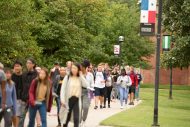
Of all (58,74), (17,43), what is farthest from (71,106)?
(17,43)

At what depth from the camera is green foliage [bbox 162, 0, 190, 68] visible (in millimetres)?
26953

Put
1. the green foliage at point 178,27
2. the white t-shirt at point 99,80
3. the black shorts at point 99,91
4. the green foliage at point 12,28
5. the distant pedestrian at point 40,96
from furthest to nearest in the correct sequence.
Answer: the green foliage at point 178,27
the green foliage at point 12,28
the black shorts at point 99,91
the white t-shirt at point 99,80
the distant pedestrian at point 40,96

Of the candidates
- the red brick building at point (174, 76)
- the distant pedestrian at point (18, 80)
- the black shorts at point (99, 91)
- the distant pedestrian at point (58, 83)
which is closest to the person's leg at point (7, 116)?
the distant pedestrian at point (18, 80)

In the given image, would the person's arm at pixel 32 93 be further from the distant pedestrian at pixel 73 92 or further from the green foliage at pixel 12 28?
the green foliage at pixel 12 28

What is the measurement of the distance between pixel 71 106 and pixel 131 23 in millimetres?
44230

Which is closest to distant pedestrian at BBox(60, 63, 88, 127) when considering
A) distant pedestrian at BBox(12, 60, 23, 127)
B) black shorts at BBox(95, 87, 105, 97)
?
distant pedestrian at BBox(12, 60, 23, 127)

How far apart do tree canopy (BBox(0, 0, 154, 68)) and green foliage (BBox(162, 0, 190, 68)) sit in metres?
7.51

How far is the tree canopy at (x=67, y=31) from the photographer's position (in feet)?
82.5

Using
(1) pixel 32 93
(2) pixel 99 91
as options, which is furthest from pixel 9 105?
(2) pixel 99 91

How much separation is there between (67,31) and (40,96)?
3151cm

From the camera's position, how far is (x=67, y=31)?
144 feet

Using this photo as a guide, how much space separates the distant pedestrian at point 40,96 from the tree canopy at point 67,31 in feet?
36.5

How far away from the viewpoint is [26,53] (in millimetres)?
28250

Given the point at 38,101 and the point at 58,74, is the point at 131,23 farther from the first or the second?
the point at 38,101
